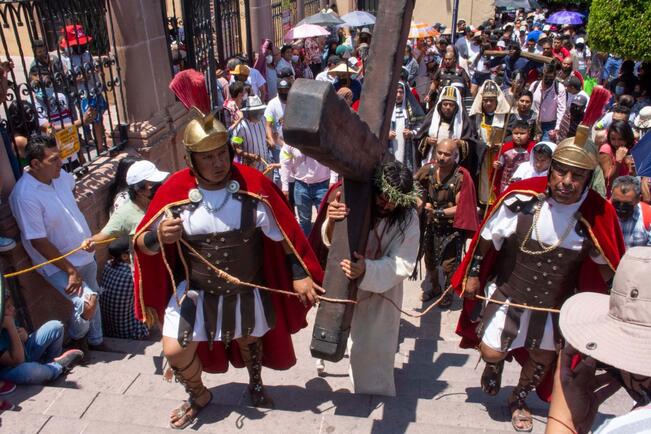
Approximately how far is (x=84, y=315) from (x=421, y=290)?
3.32 meters

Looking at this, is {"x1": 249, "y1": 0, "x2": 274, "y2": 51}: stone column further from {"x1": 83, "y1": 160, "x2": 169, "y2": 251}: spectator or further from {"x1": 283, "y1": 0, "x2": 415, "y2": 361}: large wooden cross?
{"x1": 283, "y1": 0, "x2": 415, "y2": 361}: large wooden cross

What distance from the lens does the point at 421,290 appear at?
20.4 feet

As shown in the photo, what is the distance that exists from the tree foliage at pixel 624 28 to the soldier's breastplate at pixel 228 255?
31.6ft

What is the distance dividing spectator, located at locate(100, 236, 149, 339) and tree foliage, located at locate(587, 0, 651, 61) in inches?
381

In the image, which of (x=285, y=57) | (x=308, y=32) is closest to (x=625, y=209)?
(x=285, y=57)

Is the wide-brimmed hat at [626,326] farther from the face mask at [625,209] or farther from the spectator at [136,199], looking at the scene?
the spectator at [136,199]

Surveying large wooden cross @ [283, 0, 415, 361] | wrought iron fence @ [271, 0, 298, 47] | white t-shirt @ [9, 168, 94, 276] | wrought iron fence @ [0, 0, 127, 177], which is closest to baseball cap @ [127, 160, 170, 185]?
white t-shirt @ [9, 168, 94, 276]

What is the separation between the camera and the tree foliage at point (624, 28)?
34.1 ft

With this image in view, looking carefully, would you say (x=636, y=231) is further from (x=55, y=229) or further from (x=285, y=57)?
(x=285, y=57)

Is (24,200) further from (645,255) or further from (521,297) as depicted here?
(645,255)

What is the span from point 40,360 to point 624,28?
1082 cm

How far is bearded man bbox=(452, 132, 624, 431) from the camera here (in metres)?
3.35

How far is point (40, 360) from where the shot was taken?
4.21m

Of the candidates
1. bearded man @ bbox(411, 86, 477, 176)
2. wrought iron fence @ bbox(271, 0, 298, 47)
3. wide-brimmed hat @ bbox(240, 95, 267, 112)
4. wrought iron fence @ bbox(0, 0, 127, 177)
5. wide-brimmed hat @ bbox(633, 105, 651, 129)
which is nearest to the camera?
wrought iron fence @ bbox(0, 0, 127, 177)
